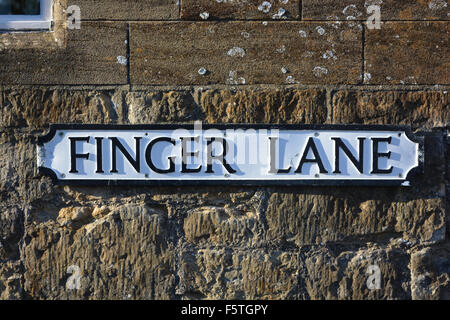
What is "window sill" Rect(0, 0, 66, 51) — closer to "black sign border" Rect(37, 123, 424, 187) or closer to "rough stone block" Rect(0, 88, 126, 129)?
"rough stone block" Rect(0, 88, 126, 129)

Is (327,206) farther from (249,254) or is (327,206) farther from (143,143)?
(143,143)

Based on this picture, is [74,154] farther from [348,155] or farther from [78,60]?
[348,155]

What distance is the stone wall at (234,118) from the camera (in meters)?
2.13

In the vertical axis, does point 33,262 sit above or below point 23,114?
below

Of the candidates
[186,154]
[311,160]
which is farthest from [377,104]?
[186,154]

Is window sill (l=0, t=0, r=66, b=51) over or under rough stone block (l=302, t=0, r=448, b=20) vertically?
under

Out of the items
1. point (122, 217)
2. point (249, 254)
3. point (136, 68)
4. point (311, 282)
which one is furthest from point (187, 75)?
point (311, 282)

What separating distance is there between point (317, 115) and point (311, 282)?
72 centimetres

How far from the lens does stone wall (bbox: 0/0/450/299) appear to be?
2.13 meters

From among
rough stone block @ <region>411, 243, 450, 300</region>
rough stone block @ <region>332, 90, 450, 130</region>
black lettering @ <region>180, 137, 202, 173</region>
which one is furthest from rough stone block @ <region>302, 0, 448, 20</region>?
rough stone block @ <region>411, 243, 450, 300</region>

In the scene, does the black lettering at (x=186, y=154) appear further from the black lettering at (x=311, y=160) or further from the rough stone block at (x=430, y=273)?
the rough stone block at (x=430, y=273)

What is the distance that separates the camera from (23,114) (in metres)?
2.16

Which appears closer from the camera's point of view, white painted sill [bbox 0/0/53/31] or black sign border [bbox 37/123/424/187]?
black sign border [bbox 37/123/424/187]

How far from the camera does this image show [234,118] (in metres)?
2.14
